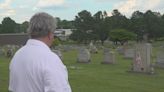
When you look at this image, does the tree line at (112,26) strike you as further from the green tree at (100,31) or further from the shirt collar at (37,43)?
the shirt collar at (37,43)

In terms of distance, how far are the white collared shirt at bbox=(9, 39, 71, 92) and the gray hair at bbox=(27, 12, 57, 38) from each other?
0.23 ft

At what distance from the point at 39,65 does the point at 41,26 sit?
37cm

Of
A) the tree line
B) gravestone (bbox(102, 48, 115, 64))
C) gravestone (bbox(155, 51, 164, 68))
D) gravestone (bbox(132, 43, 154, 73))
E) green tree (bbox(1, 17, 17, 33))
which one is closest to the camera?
gravestone (bbox(132, 43, 154, 73))

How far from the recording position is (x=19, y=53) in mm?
3889

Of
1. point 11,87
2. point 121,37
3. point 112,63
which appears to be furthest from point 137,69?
point 121,37

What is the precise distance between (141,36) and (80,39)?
47.5 ft

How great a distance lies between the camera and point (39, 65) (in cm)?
368

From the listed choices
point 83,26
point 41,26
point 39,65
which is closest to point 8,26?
point 83,26

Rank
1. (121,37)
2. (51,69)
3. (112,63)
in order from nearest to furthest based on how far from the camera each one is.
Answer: (51,69) → (112,63) → (121,37)

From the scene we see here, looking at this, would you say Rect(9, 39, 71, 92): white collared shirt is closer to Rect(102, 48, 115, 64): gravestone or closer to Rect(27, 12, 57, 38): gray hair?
Rect(27, 12, 57, 38): gray hair

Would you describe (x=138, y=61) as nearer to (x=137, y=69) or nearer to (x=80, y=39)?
(x=137, y=69)

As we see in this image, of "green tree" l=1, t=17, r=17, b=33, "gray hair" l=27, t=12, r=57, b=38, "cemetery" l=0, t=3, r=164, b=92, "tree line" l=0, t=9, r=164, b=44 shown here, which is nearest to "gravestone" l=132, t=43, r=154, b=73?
"cemetery" l=0, t=3, r=164, b=92

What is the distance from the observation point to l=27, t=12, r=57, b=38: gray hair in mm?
3865

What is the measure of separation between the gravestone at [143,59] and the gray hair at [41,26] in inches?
709
